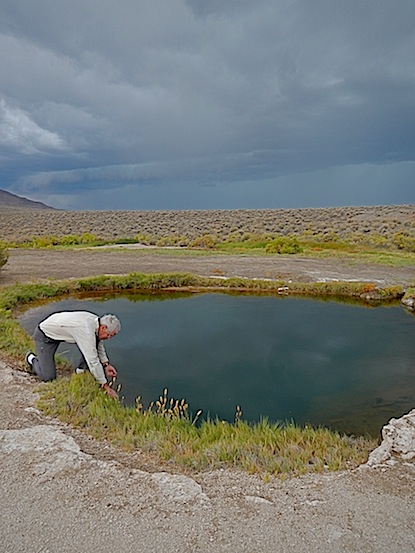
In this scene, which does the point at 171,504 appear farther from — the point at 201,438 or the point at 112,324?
the point at 112,324

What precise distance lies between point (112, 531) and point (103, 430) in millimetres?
1756

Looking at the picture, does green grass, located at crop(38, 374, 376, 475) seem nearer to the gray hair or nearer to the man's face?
the man's face

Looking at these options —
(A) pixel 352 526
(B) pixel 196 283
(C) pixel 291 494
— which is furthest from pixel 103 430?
(B) pixel 196 283

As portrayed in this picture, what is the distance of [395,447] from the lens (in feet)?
14.5

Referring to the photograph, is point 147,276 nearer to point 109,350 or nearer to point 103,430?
point 109,350

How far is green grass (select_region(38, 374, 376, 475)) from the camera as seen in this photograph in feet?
14.0

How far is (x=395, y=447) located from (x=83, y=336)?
11.8ft

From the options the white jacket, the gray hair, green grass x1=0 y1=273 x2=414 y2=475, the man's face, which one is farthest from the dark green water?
the gray hair

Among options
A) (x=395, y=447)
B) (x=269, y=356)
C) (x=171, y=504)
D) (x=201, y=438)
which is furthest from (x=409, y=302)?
(x=171, y=504)

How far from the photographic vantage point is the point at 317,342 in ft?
34.6

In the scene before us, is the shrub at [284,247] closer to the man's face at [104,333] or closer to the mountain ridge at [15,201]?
the man's face at [104,333]

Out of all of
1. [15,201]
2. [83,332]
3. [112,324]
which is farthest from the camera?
[15,201]

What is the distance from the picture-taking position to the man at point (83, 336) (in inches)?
210

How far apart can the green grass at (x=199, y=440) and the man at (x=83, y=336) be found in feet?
1.04
